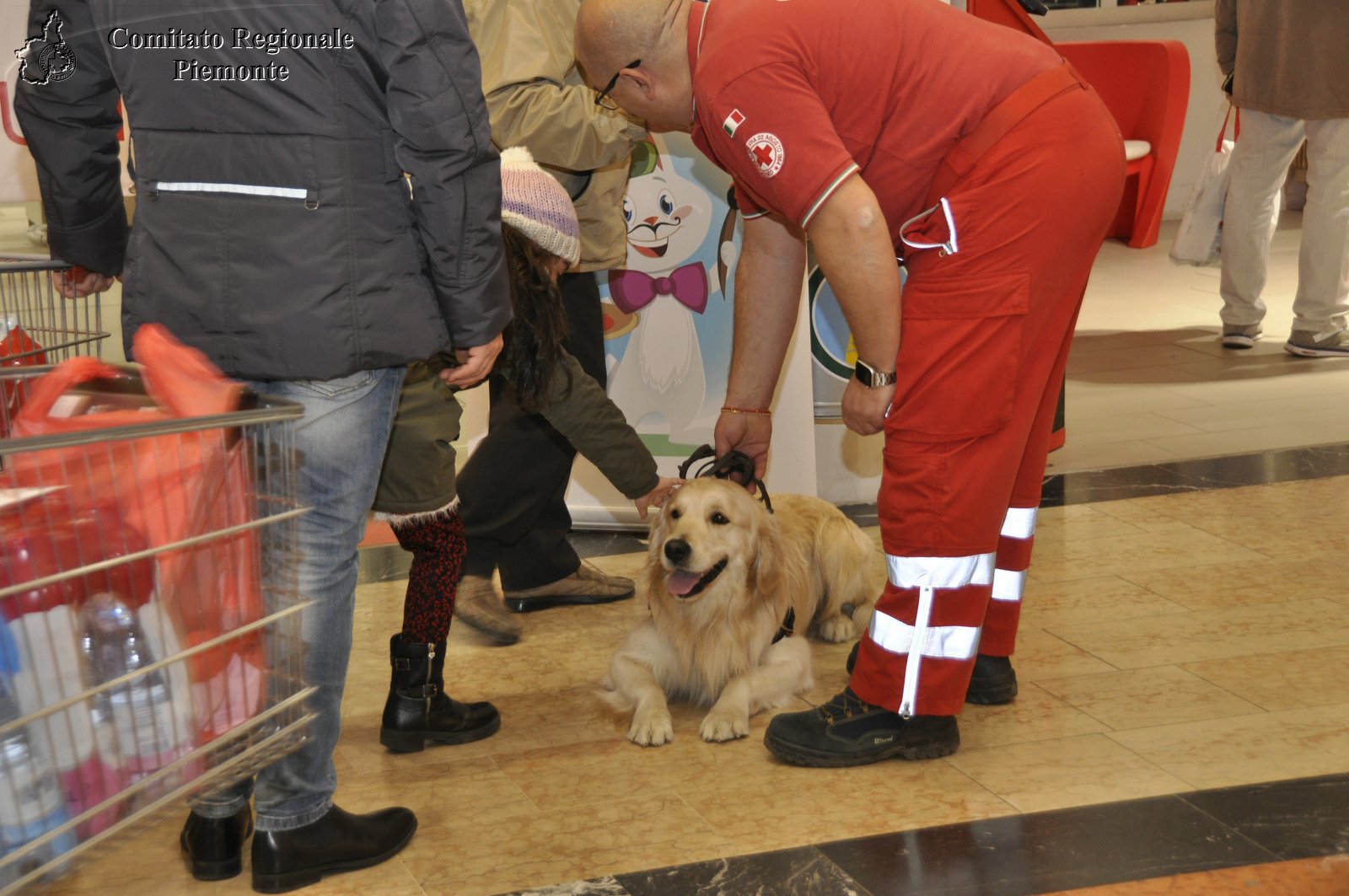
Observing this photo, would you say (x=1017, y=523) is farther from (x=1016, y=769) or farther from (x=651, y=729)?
(x=651, y=729)

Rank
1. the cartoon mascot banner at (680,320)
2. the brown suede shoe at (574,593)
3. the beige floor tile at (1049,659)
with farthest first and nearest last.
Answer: the cartoon mascot banner at (680,320) < the brown suede shoe at (574,593) < the beige floor tile at (1049,659)

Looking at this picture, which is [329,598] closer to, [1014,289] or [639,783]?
[639,783]

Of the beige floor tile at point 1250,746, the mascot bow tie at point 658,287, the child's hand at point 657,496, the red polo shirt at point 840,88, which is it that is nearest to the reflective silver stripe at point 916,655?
the beige floor tile at point 1250,746

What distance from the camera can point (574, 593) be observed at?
371cm

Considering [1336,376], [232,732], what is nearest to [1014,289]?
[232,732]

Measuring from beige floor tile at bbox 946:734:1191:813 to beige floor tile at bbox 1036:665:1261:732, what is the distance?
0.14m

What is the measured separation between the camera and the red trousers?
2342mm

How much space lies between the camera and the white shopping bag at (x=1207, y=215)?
657cm

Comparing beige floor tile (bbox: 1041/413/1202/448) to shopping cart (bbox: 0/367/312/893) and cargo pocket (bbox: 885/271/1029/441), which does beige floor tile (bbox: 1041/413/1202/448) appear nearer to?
cargo pocket (bbox: 885/271/1029/441)

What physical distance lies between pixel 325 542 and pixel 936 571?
1.15 meters

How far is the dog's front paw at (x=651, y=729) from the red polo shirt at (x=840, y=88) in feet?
3.80

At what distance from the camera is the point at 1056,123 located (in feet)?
7.75

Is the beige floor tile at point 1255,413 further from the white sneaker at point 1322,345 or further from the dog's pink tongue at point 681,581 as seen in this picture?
the dog's pink tongue at point 681,581

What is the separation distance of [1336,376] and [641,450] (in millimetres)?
4051
